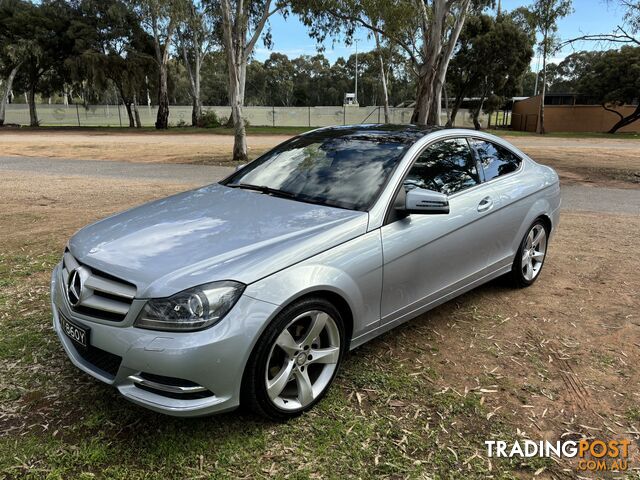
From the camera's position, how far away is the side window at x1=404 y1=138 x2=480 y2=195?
368 centimetres

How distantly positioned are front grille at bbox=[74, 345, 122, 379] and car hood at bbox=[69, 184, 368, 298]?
37 centimetres

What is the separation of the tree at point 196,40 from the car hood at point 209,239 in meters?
28.0

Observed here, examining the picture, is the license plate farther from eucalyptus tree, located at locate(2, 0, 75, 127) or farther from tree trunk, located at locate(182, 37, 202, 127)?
eucalyptus tree, located at locate(2, 0, 75, 127)

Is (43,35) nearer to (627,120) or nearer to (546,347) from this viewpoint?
(546,347)

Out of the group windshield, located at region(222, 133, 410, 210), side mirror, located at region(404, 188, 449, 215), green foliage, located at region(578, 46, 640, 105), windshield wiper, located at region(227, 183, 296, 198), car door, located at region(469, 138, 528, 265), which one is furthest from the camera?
green foliage, located at region(578, 46, 640, 105)

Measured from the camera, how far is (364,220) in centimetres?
313

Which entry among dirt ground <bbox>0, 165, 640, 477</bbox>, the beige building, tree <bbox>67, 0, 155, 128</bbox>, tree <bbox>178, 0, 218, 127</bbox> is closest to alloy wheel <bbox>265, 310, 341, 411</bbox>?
dirt ground <bbox>0, 165, 640, 477</bbox>

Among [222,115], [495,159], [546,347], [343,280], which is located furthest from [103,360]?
[222,115]

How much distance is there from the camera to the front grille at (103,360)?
254 cm

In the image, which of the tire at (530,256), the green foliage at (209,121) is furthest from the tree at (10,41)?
the tire at (530,256)

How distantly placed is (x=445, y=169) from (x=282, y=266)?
1.86m

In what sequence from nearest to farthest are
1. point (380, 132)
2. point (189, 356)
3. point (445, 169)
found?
point (189, 356), point (445, 169), point (380, 132)

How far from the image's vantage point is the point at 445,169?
394cm

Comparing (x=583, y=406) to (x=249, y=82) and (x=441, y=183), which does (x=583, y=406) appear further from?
(x=249, y=82)
